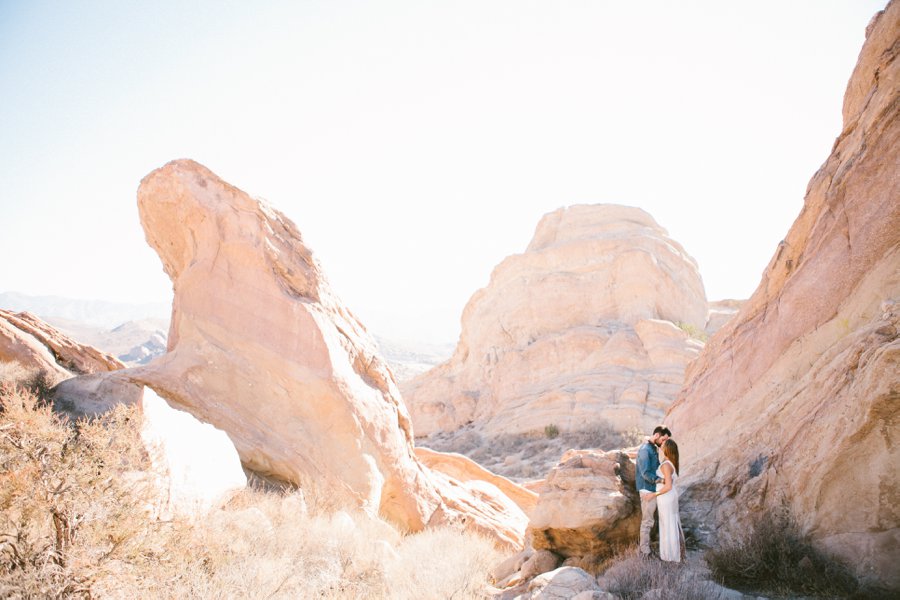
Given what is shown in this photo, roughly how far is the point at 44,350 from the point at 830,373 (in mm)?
15228

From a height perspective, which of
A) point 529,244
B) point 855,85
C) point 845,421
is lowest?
point 845,421

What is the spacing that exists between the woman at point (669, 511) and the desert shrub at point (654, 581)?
0.20 meters

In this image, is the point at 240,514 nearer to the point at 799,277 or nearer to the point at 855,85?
the point at 799,277

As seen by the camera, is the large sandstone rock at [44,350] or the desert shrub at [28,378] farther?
the large sandstone rock at [44,350]

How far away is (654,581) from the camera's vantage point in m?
5.78

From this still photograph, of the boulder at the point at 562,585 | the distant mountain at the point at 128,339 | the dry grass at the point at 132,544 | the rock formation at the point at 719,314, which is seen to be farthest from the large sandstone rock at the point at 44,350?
the distant mountain at the point at 128,339

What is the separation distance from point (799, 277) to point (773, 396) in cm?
169

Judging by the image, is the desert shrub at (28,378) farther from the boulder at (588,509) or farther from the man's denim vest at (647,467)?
the man's denim vest at (647,467)

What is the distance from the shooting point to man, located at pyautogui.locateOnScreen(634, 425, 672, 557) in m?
7.12

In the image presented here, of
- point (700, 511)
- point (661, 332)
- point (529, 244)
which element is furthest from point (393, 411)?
point (529, 244)

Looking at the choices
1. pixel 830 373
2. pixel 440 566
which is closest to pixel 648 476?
pixel 830 373

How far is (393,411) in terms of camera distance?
12203 millimetres

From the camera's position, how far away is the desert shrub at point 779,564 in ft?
16.8

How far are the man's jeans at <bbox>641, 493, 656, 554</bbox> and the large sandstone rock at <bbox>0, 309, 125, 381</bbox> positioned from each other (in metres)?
11.3
